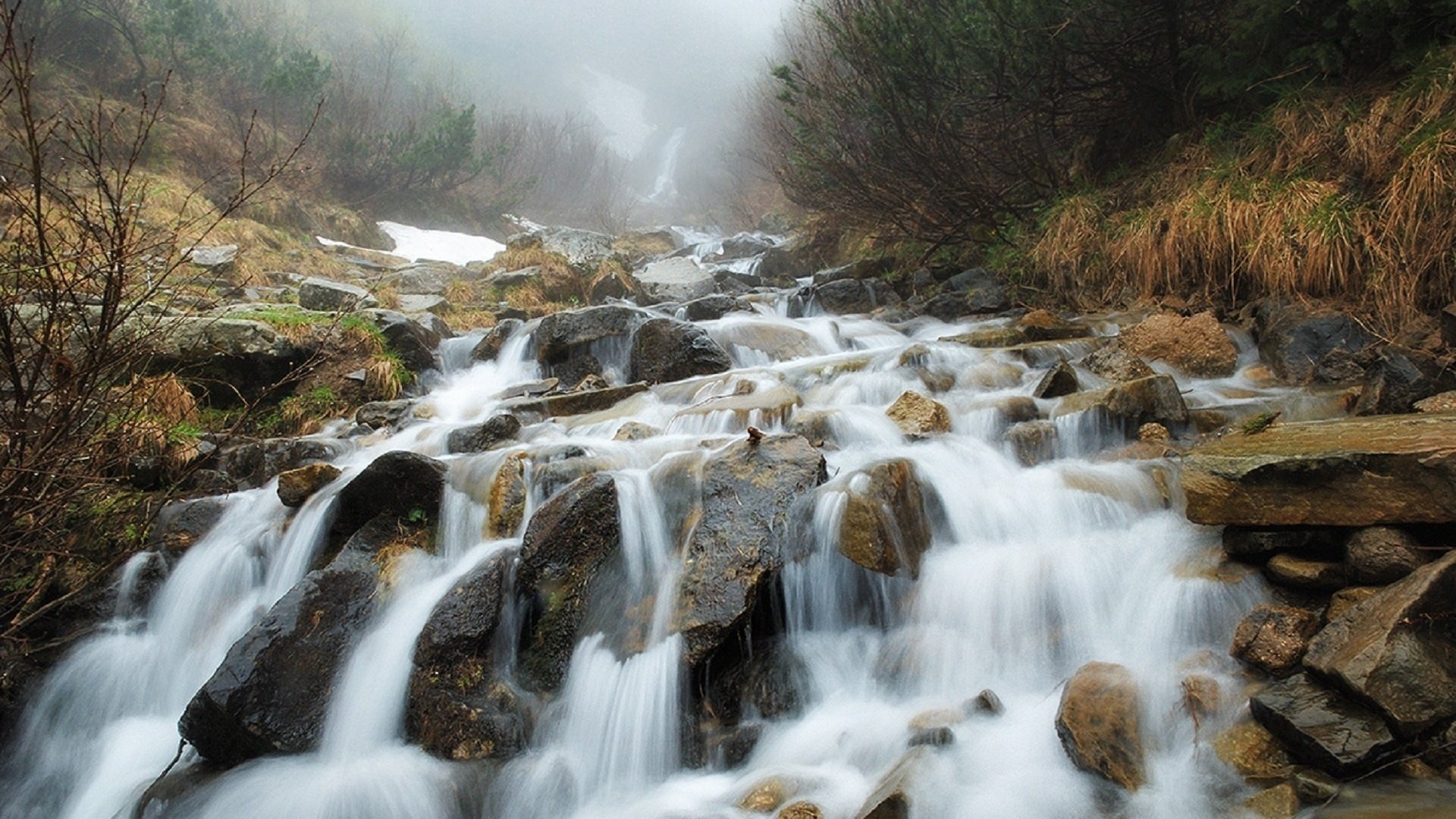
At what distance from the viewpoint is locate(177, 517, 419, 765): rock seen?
122 inches

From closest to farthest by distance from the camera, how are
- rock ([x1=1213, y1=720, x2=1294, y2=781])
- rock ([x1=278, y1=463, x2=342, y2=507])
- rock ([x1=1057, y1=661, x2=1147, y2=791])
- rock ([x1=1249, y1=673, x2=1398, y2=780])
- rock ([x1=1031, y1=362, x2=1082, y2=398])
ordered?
rock ([x1=1249, y1=673, x2=1398, y2=780])
rock ([x1=1213, y1=720, x2=1294, y2=781])
rock ([x1=1057, y1=661, x2=1147, y2=791])
rock ([x1=278, y1=463, x2=342, y2=507])
rock ([x1=1031, y1=362, x2=1082, y2=398])

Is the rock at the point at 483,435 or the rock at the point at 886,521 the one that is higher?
the rock at the point at 483,435

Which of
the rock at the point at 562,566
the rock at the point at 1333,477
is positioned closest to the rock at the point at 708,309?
the rock at the point at 562,566

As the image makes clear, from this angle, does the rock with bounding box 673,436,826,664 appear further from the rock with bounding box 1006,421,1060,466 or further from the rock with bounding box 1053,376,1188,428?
the rock with bounding box 1053,376,1188,428

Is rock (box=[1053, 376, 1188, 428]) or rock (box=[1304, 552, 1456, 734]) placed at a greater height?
rock (box=[1053, 376, 1188, 428])

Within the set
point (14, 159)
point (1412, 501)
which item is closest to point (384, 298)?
point (14, 159)

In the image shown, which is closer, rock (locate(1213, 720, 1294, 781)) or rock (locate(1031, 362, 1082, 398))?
rock (locate(1213, 720, 1294, 781))

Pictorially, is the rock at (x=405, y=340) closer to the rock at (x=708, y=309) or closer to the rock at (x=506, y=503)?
the rock at (x=708, y=309)

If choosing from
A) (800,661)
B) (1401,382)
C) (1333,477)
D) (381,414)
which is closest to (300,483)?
(381,414)

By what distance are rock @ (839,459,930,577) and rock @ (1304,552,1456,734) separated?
156 centimetres

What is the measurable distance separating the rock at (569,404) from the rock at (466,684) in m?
2.71

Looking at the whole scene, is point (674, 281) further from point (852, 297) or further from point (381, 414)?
point (381, 414)

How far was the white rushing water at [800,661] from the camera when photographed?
266 cm

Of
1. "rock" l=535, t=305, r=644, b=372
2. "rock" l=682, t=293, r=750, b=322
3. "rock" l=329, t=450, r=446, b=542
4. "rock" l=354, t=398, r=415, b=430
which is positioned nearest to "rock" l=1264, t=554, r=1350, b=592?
"rock" l=329, t=450, r=446, b=542
